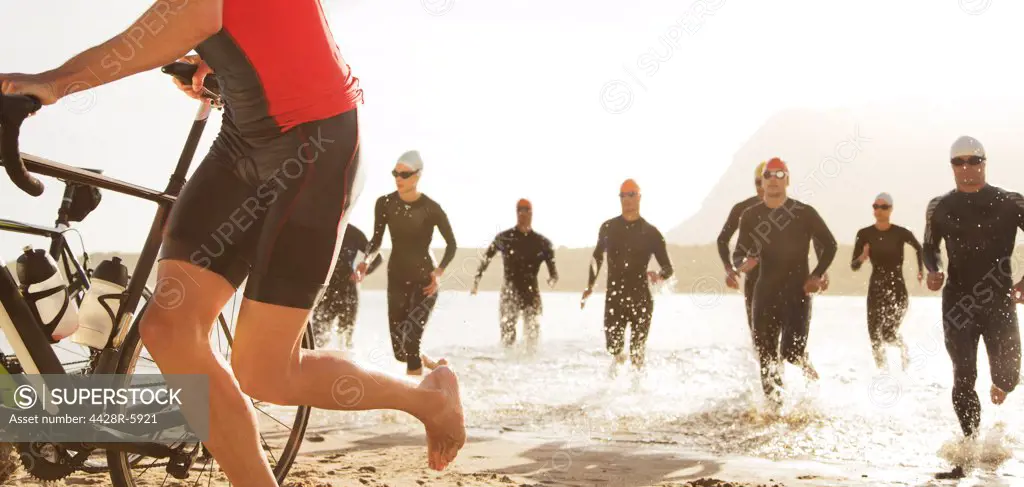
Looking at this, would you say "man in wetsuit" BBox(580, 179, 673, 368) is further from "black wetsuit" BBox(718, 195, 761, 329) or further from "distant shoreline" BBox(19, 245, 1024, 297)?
"distant shoreline" BBox(19, 245, 1024, 297)

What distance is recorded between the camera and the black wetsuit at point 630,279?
36.5ft

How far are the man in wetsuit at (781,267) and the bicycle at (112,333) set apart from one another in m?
6.21

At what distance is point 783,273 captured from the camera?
888 centimetres

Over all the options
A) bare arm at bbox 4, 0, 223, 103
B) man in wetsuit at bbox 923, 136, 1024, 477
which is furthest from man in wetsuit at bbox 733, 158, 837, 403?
bare arm at bbox 4, 0, 223, 103

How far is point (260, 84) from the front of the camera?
8.13 ft

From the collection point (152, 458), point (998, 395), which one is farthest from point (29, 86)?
point (998, 395)

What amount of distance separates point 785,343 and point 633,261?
281cm

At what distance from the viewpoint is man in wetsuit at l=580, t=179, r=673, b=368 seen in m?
11.1

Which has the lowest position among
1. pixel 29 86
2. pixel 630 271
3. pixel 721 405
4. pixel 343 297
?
pixel 721 405

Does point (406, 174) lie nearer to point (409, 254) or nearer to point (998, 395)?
point (409, 254)

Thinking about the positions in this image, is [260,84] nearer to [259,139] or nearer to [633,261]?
[259,139]

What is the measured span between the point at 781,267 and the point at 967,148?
8.08 ft

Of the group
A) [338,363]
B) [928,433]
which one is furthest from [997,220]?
[338,363]

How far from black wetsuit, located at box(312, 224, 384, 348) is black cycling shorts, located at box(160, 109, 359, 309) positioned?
7.62 meters
